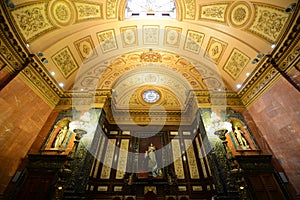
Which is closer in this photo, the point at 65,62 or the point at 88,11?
the point at 88,11

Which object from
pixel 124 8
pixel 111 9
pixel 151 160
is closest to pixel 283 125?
pixel 151 160

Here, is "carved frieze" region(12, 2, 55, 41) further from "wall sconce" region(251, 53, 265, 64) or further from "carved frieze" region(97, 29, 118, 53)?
"wall sconce" region(251, 53, 265, 64)

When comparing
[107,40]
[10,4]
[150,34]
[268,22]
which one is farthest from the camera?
[150,34]

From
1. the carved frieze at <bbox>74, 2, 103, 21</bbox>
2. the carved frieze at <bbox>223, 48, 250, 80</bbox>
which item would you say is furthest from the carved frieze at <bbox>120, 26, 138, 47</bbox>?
the carved frieze at <bbox>223, 48, 250, 80</bbox>

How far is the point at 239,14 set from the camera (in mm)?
6512

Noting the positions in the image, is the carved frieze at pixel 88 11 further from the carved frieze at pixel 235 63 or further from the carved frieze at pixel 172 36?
the carved frieze at pixel 235 63

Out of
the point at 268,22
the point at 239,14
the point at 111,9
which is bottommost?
the point at 268,22

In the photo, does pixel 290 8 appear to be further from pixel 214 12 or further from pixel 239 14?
pixel 214 12

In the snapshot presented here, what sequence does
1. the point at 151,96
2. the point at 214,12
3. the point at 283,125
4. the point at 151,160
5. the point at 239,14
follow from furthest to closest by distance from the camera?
the point at 151,96 → the point at 151,160 → the point at 214,12 → the point at 239,14 → the point at 283,125

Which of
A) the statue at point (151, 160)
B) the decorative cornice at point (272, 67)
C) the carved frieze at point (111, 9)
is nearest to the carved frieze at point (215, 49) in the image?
the decorative cornice at point (272, 67)

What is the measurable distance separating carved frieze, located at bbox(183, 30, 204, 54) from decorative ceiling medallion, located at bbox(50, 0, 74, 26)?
5.85 m

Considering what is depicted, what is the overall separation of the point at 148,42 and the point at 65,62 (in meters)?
4.71

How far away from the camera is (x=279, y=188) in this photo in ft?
17.2

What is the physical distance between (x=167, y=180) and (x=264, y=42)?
24.8 ft
